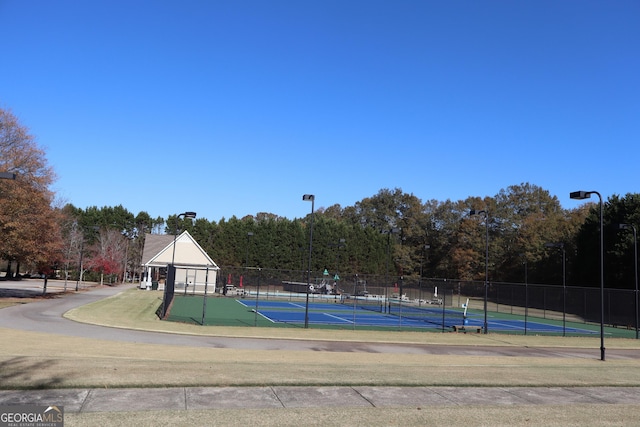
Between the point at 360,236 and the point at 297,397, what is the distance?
8885 centimetres

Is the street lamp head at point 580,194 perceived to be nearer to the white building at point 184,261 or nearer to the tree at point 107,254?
the white building at point 184,261

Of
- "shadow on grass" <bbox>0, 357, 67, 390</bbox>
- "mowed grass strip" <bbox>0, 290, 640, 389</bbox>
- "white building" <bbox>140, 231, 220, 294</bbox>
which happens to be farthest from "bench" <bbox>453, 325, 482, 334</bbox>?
"white building" <bbox>140, 231, 220, 294</bbox>

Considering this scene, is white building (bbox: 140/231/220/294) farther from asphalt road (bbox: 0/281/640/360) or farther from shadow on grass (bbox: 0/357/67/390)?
shadow on grass (bbox: 0/357/67/390)

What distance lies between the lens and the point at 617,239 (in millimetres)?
54531

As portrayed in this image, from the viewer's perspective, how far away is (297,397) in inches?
356

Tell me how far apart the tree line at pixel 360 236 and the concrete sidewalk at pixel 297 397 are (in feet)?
95.8

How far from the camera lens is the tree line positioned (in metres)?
36.1

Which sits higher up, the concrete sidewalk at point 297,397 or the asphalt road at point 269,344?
the concrete sidewalk at point 297,397

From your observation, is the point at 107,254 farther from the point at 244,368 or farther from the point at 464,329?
the point at 244,368

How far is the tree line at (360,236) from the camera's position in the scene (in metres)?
36.1

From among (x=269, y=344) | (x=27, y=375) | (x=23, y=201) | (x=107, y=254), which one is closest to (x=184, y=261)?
(x=107, y=254)

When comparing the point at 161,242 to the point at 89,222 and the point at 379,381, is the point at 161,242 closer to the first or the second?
the point at 89,222

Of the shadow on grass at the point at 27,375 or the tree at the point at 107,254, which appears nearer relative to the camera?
the shadow on grass at the point at 27,375

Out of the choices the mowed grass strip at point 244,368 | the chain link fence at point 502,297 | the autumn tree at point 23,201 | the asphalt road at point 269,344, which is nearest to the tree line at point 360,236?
the autumn tree at point 23,201
